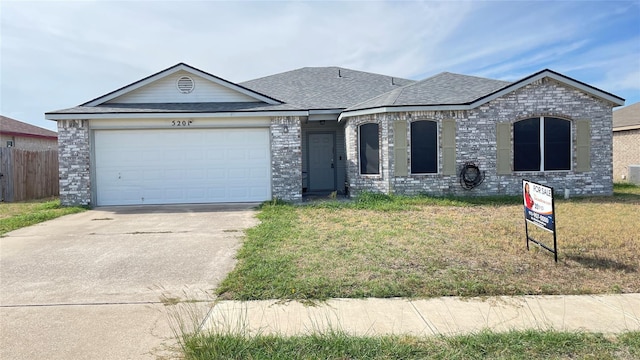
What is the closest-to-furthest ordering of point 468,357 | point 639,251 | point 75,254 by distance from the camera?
1. point 468,357
2. point 639,251
3. point 75,254

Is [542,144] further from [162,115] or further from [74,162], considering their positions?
[74,162]

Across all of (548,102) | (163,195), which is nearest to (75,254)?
(163,195)

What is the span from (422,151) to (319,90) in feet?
19.1

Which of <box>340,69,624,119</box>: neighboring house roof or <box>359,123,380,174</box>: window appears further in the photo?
<box>359,123,380,174</box>: window

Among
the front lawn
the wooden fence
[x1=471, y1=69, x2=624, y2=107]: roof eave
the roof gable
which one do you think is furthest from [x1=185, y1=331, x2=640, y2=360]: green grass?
the wooden fence

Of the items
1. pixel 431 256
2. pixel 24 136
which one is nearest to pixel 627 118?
pixel 431 256

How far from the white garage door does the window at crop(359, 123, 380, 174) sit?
3109 mm

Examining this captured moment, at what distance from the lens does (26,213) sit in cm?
1156

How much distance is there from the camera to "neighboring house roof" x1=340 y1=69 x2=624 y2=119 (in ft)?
40.9

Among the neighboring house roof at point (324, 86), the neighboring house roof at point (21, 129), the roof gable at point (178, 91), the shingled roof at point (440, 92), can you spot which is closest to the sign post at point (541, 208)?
the shingled roof at point (440, 92)

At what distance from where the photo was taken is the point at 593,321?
12.8 feet

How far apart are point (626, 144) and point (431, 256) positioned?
19.5m

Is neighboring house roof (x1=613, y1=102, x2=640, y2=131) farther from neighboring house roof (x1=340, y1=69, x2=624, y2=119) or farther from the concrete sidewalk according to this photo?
Result: the concrete sidewalk

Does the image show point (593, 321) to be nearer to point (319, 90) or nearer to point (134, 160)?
point (134, 160)
